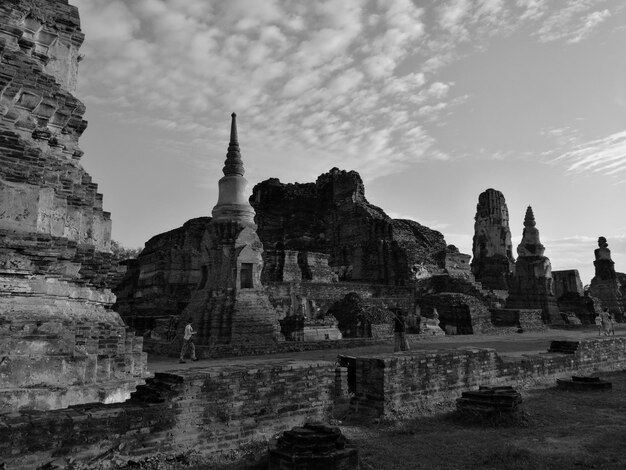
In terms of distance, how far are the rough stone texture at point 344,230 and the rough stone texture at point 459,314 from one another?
27.1 ft

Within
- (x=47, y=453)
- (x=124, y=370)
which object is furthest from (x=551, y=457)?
(x=124, y=370)

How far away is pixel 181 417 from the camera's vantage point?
14.6 feet

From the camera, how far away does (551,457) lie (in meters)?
4.62

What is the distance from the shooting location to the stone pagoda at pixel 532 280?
1142 inches

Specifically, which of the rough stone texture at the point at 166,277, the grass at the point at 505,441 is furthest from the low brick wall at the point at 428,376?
the rough stone texture at the point at 166,277

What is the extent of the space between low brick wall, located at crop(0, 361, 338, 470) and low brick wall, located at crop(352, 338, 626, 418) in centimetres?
75

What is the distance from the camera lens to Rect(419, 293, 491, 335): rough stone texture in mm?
21359

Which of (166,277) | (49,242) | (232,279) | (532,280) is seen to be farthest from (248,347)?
(532,280)

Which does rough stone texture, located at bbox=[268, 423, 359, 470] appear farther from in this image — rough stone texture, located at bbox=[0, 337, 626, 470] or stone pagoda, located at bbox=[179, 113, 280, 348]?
stone pagoda, located at bbox=[179, 113, 280, 348]

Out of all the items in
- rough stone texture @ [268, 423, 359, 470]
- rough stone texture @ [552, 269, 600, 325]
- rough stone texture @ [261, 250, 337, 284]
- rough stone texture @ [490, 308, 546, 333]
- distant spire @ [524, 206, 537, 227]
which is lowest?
rough stone texture @ [268, 423, 359, 470]

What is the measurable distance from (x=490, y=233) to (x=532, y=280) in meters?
21.0

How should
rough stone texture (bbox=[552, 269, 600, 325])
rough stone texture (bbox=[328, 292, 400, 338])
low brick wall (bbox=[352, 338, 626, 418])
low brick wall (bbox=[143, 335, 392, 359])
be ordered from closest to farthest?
low brick wall (bbox=[352, 338, 626, 418]), low brick wall (bbox=[143, 335, 392, 359]), rough stone texture (bbox=[328, 292, 400, 338]), rough stone texture (bbox=[552, 269, 600, 325])

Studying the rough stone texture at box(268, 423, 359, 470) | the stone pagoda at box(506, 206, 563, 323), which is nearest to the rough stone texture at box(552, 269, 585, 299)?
the stone pagoda at box(506, 206, 563, 323)

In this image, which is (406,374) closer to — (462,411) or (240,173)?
(462,411)
